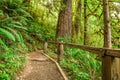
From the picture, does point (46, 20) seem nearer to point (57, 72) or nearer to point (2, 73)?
point (57, 72)

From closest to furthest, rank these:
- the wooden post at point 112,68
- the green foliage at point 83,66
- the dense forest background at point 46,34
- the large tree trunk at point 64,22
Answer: the wooden post at point 112,68 < the green foliage at point 83,66 < the dense forest background at point 46,34 < the large tree trunk at point 64,22

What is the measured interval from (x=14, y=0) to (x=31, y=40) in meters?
3.33

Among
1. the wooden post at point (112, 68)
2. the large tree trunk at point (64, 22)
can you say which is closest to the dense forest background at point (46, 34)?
the large tree trunk at point (64, 22)

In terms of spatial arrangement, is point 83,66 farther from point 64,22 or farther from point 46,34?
point 46,34

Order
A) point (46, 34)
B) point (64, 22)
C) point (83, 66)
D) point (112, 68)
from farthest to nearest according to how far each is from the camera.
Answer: point (46, 34)
point (64, 22)
point (83, 66)
point (112, 68)

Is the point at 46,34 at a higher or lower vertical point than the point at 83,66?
higher

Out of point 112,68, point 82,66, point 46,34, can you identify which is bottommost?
point 82,66

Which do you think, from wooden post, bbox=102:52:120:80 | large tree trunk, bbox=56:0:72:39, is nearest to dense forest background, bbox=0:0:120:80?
large tree trunk, bbox=56:0:72:39

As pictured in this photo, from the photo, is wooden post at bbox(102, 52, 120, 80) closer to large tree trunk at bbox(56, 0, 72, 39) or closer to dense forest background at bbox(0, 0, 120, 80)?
dense forest background at bbox(0, 0, 120, 80)

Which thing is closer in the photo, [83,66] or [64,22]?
[83,66]

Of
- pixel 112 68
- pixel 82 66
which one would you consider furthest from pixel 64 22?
pixel 112 68

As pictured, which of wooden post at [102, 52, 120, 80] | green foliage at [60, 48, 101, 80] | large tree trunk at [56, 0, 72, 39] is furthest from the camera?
large tree trunk at [56, 0, 72, 39]

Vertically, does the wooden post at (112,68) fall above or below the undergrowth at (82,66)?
above

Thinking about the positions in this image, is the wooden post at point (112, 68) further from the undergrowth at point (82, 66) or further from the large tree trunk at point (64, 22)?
the large tree trunk at point (64, 22)
